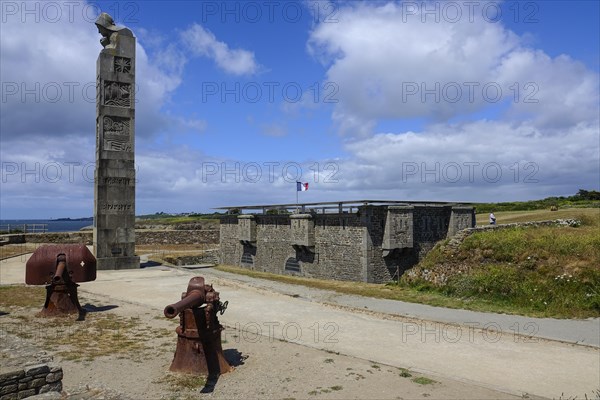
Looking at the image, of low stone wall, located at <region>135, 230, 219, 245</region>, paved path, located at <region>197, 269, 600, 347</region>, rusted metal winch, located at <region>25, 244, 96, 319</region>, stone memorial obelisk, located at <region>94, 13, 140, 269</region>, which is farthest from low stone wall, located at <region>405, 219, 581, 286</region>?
low stone wall, located at <region>135, 230, 219, 245</region>

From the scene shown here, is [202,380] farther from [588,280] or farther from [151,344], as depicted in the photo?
[588,280]

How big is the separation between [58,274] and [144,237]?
31.5 metres

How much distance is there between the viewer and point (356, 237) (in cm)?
2150

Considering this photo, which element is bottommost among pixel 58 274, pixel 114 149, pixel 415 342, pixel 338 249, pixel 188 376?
pixel 415 342

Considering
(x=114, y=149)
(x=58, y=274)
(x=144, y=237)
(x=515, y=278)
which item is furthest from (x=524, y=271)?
(x=144, y=237)

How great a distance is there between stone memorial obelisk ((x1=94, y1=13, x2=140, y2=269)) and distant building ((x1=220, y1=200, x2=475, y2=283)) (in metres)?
7.88

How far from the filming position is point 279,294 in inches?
652

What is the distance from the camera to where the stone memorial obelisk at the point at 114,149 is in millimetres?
22578

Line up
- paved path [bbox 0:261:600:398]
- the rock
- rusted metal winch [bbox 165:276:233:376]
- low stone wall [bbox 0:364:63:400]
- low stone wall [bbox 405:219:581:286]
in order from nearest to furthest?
low stone wall [bbox 0:364:63:400], the rock, rusted metal winch [bbox 165:276:233:376], paved path [bbox 0:261:600:398], low stone wall [bbox 405:219:581:286]

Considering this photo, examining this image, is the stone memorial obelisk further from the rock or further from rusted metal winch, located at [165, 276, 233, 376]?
the rock

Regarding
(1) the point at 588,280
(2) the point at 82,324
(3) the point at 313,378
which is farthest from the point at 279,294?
(1) the point at 588,280

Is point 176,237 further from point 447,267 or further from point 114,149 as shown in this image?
point 447,267

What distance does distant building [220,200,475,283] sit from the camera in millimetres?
21203

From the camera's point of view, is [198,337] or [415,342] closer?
[198,337]
